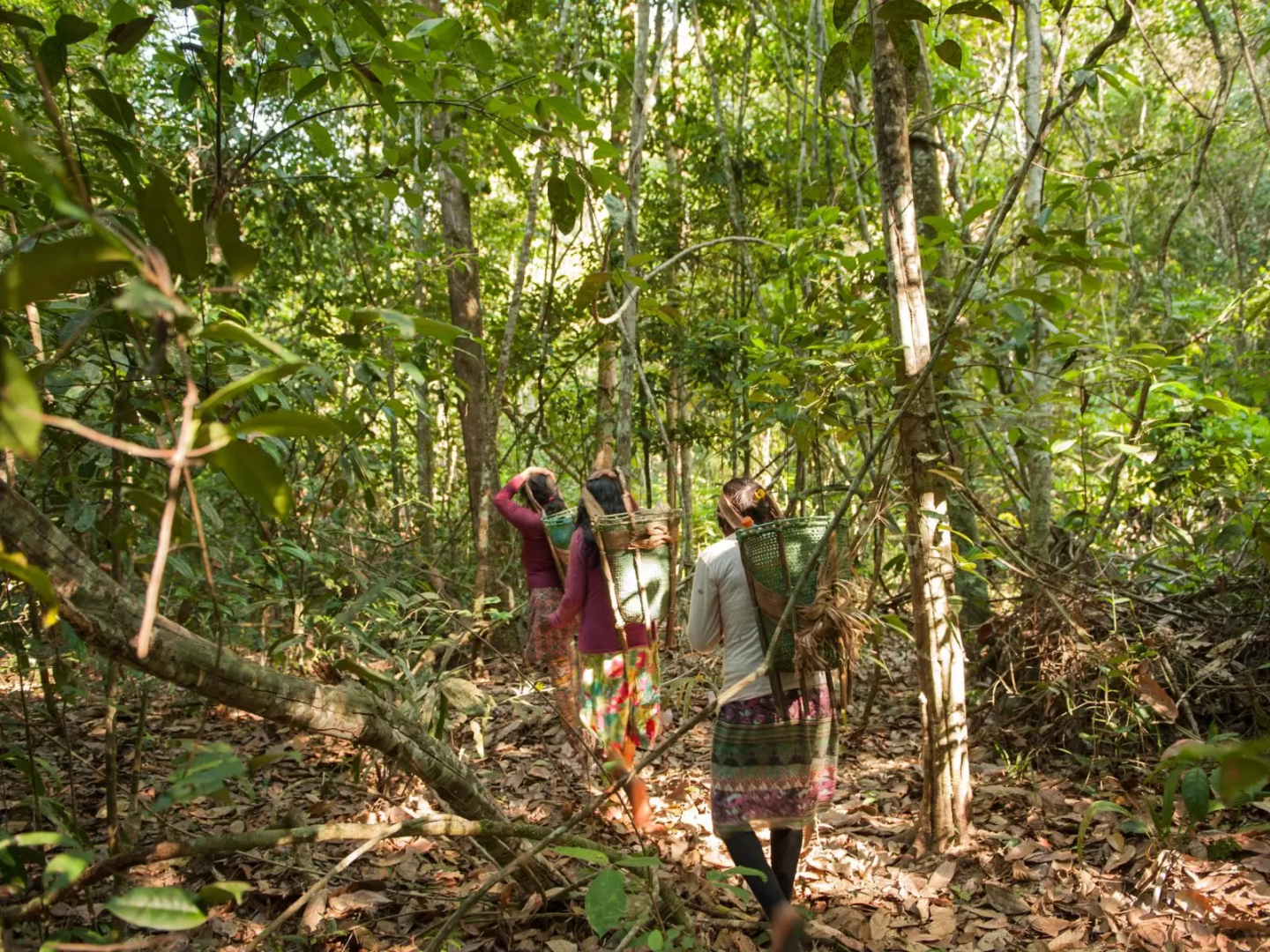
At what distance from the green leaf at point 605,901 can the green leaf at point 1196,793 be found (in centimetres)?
126

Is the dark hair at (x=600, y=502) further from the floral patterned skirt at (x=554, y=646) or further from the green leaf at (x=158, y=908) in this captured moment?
the green leaf at (x=158, y=908)

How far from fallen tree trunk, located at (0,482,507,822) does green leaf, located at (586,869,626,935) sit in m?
0.59

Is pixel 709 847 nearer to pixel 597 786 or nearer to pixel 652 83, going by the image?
pixel 597 786

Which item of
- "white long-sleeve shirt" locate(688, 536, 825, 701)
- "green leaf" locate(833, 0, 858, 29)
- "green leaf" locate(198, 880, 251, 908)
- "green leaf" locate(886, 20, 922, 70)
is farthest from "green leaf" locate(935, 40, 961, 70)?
"green leaf" locate(198, 880, 251, 908)

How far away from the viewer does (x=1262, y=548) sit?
3465 mm

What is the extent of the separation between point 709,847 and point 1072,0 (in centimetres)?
346

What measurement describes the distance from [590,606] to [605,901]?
260cm

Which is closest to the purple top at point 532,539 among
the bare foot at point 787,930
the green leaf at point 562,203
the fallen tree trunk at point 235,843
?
the bare foot at point 787,930

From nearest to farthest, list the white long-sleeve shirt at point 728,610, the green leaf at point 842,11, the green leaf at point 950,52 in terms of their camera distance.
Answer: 1. the green leaf at point 842,11
2. the green leaf at point 950,52
3. the white long-sleeve shirt at point 728,610

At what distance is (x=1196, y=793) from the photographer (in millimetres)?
1962

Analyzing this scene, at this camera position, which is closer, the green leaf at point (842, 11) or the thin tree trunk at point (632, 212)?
the green leaf at point (842, 11)

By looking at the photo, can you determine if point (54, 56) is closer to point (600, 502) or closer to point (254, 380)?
point (254, 380)

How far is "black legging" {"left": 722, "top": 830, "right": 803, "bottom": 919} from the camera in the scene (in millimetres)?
2811

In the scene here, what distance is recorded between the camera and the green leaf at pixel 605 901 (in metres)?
1.73
